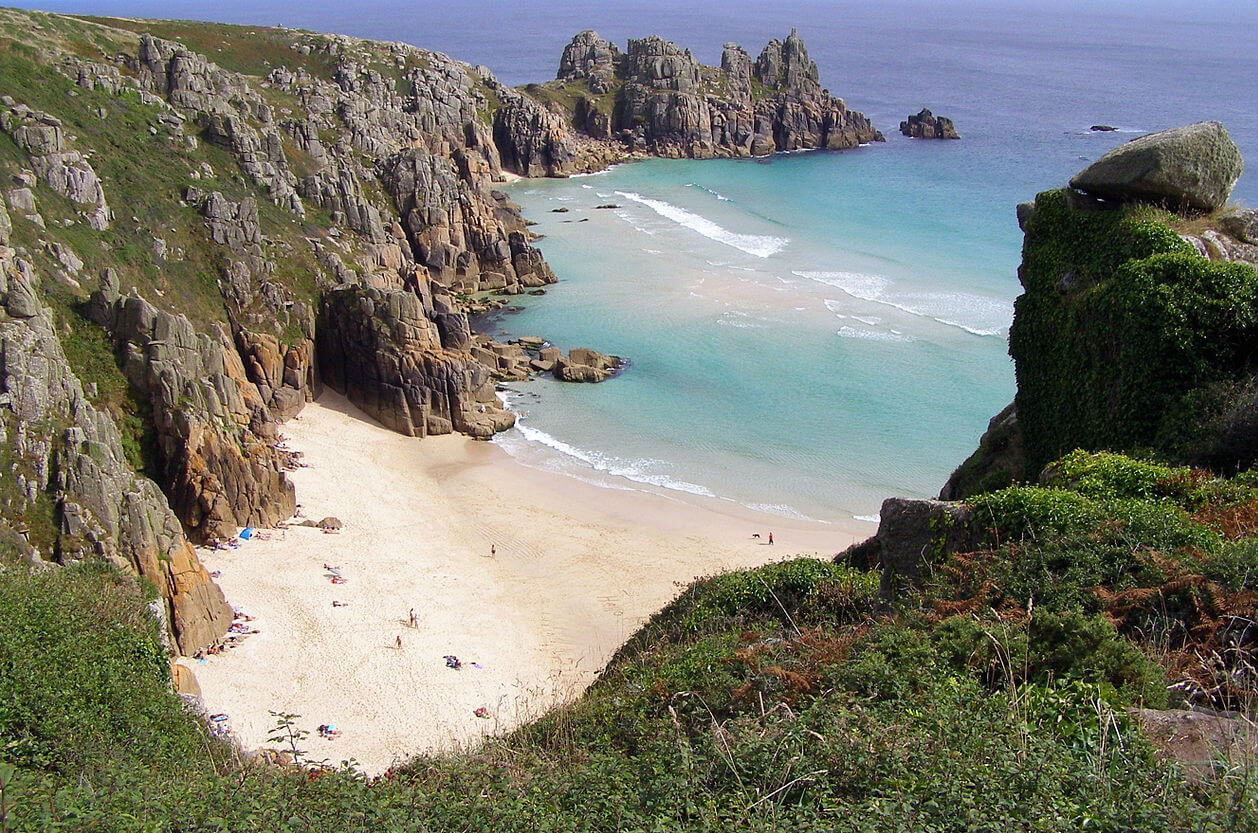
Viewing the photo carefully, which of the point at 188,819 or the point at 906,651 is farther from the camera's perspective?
the point at 906,651

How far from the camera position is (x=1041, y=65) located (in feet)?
606

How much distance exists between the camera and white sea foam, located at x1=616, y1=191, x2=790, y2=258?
77306 mm

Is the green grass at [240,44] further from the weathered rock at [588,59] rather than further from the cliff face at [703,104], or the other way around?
the weathered rock at [588,59]

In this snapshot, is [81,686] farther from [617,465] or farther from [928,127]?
[928,127]

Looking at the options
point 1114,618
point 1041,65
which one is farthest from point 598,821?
point 1041,65

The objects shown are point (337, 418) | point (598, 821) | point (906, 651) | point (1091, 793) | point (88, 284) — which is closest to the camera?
point (1091, 793)

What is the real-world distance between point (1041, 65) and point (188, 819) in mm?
201930

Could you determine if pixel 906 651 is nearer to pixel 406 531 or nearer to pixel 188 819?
pixel 188 819

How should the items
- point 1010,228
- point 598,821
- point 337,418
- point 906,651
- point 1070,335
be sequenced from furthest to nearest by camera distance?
point 1010,228, point 337,418, point 1070,335, point 906,651, point 598,821

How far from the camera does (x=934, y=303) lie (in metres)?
62.7

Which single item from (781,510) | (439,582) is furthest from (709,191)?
(439,582)

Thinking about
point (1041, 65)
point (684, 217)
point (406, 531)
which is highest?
point (1041, 65)

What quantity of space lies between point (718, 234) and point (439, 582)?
54522mm

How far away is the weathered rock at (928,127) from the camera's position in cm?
12194
